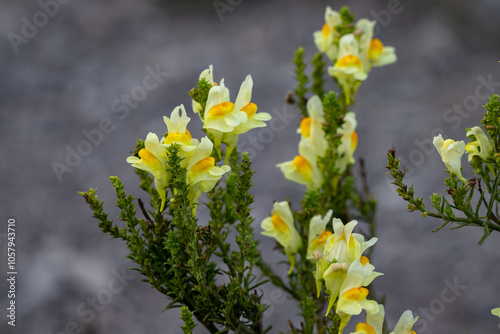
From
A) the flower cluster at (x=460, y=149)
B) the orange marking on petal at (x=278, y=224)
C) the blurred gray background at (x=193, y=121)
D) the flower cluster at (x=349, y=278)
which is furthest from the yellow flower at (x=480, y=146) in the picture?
the blurred gray background at (x=193, y=121)

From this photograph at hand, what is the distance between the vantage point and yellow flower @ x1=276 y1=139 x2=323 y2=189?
836 millimetres

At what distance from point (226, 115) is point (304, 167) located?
24 cm

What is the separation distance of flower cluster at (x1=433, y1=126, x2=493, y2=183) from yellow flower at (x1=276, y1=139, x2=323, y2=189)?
25 centimetres

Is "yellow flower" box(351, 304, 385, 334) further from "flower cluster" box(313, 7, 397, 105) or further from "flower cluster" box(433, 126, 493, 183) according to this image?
"flower cluster" box(313, 7, 397, 105)

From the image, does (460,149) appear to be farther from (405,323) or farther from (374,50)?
(374,50)

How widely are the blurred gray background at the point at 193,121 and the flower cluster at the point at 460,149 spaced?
87cm

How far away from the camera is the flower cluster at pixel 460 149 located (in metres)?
0.60

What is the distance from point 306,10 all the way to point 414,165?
129 centimetres

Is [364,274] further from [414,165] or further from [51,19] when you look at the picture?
[51,19]

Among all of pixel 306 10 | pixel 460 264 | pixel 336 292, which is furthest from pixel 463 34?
pixel 336 292

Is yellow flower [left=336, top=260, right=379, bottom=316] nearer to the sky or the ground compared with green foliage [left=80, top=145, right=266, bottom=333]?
nearer to the sky

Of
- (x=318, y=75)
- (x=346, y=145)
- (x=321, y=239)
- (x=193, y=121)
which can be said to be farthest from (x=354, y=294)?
(x=193, y=121)

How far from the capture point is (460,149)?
1.97 feet

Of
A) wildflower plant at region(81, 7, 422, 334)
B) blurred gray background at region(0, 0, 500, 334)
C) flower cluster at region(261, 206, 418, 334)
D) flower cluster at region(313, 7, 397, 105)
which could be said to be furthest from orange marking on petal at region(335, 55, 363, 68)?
blurred gray background at region(0, 0, 500, 334)
